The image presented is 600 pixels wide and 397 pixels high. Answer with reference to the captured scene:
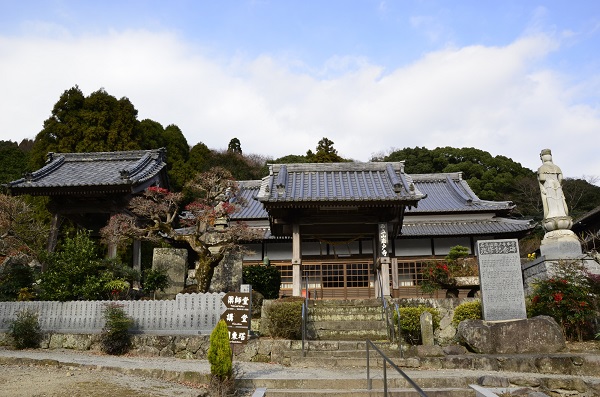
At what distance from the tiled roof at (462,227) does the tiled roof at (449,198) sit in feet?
2.00

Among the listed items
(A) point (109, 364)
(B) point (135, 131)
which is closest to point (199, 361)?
(A) point (109, 364)

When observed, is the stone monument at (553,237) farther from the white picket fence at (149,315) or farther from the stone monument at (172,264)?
the stone monument at (172,264)

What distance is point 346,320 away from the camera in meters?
13.8

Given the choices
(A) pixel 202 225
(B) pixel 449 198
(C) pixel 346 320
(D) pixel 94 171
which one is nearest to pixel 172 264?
(A) pixel 202 225

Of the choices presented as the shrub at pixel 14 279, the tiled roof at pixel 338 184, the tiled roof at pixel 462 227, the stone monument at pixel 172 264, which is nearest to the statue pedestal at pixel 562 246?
the tiled roof at pixel 338 184

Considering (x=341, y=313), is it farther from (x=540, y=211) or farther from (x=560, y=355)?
(x=540, y=211)

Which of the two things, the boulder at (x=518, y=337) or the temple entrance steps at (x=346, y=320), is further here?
the temple entrance steps at (x=346, y=320)

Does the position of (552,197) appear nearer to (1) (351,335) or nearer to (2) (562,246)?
(2) (562,246)

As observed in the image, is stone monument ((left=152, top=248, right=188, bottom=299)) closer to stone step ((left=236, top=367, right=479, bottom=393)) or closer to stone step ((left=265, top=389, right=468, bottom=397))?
stone step ((left=236, top=367, right=479, bottom=393))

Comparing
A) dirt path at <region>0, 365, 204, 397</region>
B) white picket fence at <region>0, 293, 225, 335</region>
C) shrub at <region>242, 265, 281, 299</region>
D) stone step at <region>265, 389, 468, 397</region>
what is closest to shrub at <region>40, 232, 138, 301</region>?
white picket fence at <region>0, 293, 225, 335</region>

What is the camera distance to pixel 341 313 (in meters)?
14.1

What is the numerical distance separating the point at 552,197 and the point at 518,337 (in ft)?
17.5

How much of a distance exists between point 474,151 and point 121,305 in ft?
139

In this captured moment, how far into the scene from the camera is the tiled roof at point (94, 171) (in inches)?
728
